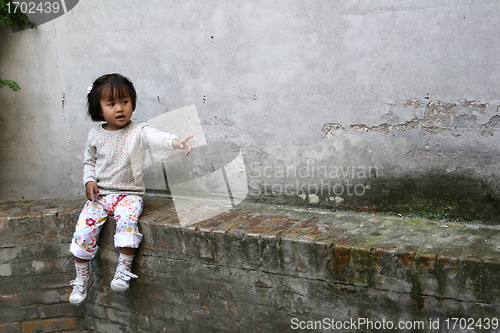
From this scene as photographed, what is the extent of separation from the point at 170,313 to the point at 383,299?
147 centimetres

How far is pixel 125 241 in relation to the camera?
2.72 meters

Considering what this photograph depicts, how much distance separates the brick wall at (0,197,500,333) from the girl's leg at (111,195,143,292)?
98 millimetres

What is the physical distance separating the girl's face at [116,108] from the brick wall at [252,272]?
0.68 meters

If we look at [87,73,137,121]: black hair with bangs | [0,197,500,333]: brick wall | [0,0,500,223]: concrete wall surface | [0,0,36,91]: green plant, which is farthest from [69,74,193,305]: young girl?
[0,0,36,91]: green plant

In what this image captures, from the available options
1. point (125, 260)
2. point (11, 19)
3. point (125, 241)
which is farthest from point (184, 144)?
point (11, 19)

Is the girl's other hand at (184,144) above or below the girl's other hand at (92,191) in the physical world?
above

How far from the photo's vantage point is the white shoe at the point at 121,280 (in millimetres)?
2729

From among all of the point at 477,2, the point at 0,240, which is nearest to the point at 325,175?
the point at 477,2

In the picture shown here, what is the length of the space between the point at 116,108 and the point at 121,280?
3.71ft

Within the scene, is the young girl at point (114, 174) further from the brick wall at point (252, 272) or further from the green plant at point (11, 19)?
the green plant at point (11, 19)

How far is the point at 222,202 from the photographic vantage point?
327 cm

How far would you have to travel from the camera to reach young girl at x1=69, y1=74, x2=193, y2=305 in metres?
2.77

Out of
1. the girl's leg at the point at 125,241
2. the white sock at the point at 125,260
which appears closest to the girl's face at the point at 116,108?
the girl's leg at the point at 125,241

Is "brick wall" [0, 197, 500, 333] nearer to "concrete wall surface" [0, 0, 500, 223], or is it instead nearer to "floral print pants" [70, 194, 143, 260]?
"floral print pants" [70, 194, 143, 260]
